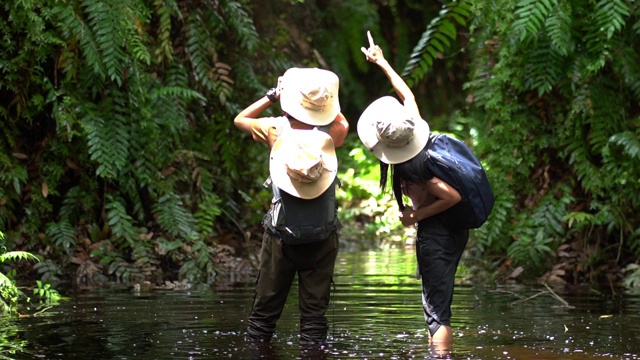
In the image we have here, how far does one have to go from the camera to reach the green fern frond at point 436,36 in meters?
10.3

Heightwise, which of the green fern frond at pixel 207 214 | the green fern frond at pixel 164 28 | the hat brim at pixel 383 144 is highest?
the green fern frond at pixel 164 28

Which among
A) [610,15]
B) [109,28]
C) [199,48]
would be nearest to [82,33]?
[109,28]

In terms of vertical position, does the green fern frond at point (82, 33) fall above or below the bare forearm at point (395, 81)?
above

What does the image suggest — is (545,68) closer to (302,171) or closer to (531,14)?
(531,14)

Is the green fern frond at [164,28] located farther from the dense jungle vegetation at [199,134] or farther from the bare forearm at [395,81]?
the bare forearm at [395,81]

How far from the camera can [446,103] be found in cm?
2214

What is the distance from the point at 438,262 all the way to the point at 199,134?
597cm

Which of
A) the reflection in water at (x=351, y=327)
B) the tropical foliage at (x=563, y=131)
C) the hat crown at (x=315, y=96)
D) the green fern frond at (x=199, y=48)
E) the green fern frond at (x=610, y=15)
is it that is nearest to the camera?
the hat crown at (x=315, y=96)

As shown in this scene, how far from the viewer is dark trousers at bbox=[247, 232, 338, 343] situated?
680cm

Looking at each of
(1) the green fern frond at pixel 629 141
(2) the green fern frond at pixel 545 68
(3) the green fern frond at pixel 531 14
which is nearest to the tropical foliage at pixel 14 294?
(3) the green fern frond at pixel 531 14

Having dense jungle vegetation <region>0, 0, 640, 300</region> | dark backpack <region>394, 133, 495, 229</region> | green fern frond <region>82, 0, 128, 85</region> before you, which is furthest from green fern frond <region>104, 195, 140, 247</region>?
dark backpack <region>394, 133, 495, 229</region>

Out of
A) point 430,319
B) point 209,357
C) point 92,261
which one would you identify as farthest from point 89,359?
point 92,261

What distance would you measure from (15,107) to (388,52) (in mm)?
10160

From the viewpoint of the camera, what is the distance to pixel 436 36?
33.9 ft
